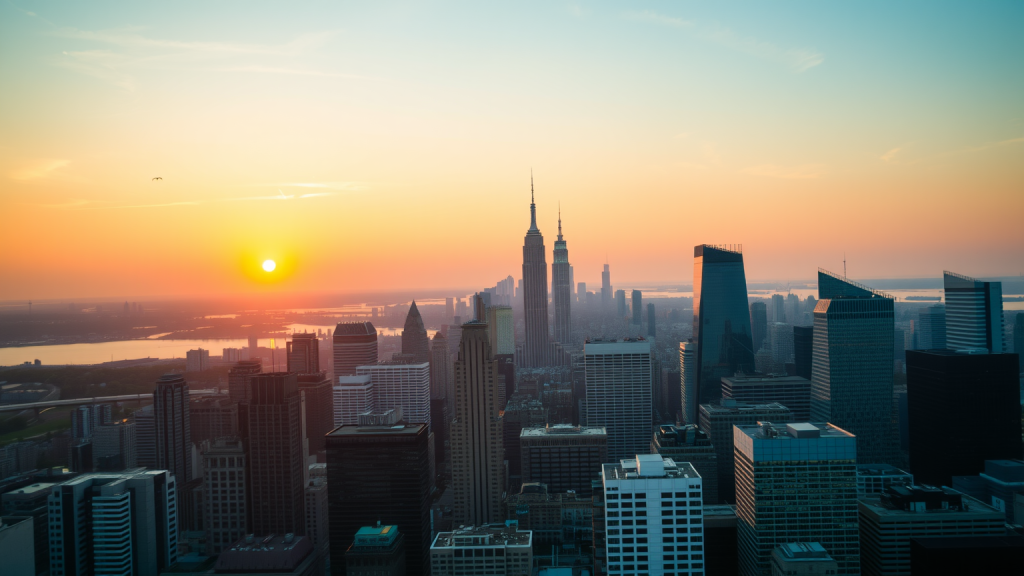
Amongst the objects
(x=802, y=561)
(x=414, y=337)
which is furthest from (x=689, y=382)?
(x=802, y=561)

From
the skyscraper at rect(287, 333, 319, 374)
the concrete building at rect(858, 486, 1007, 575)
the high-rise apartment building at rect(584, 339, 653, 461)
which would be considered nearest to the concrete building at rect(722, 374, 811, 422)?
the high-rise apartment building at rect(584, 339, 653, 461)

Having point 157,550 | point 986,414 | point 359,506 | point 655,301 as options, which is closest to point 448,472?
point 359,506

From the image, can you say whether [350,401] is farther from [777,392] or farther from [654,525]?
[654,525]

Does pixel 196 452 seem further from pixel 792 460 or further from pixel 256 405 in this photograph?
pixel 792 460

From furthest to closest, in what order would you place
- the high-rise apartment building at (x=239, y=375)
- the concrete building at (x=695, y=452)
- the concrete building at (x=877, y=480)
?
the high-rise apartment building at (x=239, y=375) → the concrete building at (x=695, y=452) → the concrete building at (x=877, y=480)

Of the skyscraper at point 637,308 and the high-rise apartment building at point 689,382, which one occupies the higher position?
the skyscraper at point 637,308

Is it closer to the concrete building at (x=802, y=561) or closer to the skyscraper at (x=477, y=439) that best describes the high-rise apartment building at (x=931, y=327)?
the skyscraper at (x=477, y=439)

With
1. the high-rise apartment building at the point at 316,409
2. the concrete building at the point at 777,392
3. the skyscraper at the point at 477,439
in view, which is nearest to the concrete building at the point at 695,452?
the skyscraper at the point at 477,439
